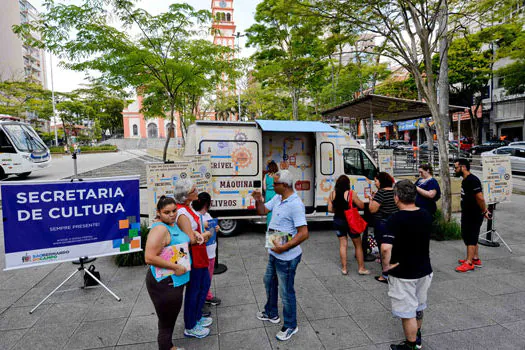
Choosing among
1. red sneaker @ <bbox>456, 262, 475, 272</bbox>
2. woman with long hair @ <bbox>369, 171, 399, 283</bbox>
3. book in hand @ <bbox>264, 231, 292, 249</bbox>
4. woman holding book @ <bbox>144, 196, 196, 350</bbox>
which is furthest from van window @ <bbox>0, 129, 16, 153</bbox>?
red sneaker @ <bbox>456, 262, 475, 272</bbox>

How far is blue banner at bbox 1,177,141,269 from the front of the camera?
150 inches

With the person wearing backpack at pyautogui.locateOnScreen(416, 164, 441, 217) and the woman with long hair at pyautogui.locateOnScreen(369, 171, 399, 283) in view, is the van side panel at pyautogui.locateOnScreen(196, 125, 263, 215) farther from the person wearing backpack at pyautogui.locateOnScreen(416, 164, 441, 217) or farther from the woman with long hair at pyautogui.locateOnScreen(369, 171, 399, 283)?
the person wearing backpack at pyautogui.locateOnScreen(416, 164, 441, 217)

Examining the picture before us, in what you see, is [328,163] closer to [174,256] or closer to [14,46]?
[174,256]

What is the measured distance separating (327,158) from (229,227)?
114 inches

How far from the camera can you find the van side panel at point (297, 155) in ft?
25.3

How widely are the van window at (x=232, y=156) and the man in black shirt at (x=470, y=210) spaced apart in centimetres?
394

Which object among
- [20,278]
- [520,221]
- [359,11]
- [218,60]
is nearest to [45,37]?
[218,60]

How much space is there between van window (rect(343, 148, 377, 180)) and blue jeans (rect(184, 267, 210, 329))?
5161mm

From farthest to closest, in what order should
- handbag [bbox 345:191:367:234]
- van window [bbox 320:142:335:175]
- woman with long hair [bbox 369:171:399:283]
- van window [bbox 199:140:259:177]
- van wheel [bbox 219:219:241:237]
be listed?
1. van window [bbox 320:142:335:175]
2. van wheel [bbox 219:219:241:237]
3. van window [bbox 199:140:259:177]
4. handbag [bbox 345:191:367:234]
5. woman with long hair [bbox 369:171:399:283]

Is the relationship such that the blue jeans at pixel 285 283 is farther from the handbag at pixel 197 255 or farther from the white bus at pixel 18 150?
the white bus at pixel 18 150

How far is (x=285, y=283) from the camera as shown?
3.19 meters

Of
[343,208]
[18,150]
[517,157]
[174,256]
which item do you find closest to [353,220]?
[343,208]

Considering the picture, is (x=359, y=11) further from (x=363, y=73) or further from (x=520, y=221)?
(x=363, y=73)

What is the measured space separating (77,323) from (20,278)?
2.20 m
